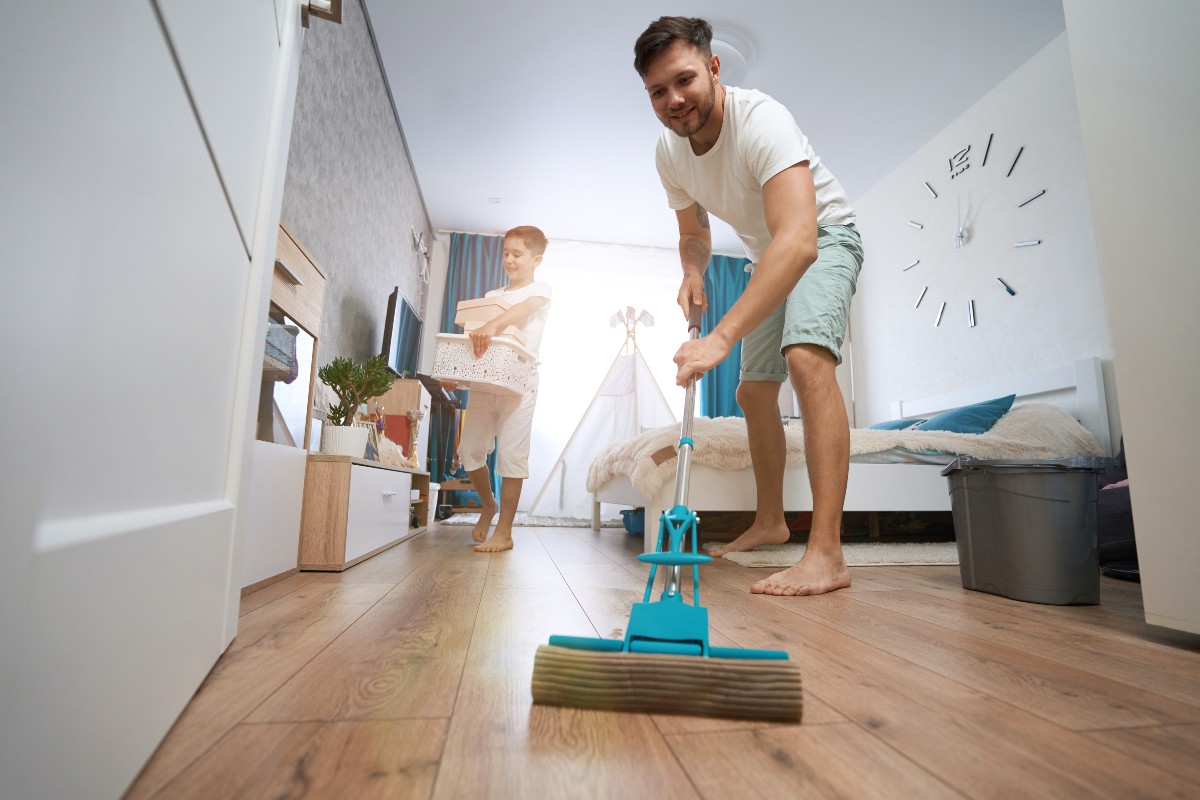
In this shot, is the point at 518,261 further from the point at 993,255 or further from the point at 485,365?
the point at 993,255

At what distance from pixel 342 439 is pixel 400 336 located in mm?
2002

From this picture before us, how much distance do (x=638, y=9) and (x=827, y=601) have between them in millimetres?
2735

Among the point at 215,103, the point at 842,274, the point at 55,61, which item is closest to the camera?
the point at 55,61

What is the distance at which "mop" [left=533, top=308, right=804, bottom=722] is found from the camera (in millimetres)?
563

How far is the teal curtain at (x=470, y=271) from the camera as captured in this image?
496 cm

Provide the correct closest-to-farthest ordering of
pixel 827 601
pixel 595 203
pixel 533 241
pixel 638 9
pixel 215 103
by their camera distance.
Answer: pixel 215 103, pixel 827 601, pixel 533 241, pixel 638 9, pixel 595 203

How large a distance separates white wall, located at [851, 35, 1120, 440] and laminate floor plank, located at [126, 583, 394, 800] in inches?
109

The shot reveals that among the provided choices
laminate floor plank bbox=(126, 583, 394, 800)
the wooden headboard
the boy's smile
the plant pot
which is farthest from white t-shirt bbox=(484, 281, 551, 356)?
the wooden headboard

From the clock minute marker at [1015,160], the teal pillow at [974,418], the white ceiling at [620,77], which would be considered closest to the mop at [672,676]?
the teal pillow at [974,418]

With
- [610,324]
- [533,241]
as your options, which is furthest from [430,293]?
[533,241]

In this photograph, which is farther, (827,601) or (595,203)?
(595,203)

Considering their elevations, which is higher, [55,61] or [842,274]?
[842,274]

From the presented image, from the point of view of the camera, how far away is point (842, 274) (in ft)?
4.93

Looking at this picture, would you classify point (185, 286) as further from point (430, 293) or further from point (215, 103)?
point (430, 293)
